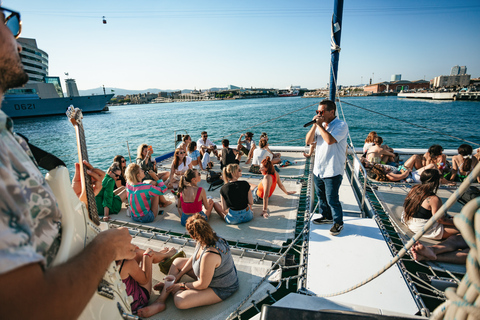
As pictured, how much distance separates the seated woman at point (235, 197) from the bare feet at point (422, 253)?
2.48 m

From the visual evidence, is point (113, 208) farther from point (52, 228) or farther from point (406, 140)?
point (406, 140)

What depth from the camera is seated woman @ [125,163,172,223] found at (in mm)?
4066

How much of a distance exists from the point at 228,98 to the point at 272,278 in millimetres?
128170

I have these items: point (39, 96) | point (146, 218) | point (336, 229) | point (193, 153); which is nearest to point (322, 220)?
point (336, 229)

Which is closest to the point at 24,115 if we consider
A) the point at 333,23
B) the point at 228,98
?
the point at 333,23

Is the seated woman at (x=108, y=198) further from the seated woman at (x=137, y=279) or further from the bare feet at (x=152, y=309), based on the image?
the bare feet at (x=152, y=309)

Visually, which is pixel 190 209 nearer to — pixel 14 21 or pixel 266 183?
pixel 266 183

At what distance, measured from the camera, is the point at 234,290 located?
2.69 m

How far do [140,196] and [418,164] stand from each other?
6511 millimetres

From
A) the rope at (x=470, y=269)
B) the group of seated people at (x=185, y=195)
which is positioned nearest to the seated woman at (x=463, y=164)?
the group of seated people at (x=185, y=195)

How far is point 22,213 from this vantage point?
625 millimetres

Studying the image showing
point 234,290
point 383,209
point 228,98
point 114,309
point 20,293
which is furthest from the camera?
point 228,98

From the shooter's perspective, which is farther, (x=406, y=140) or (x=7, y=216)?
(x=406, y=140)

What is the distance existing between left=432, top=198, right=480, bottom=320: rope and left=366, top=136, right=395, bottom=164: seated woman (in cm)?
609
